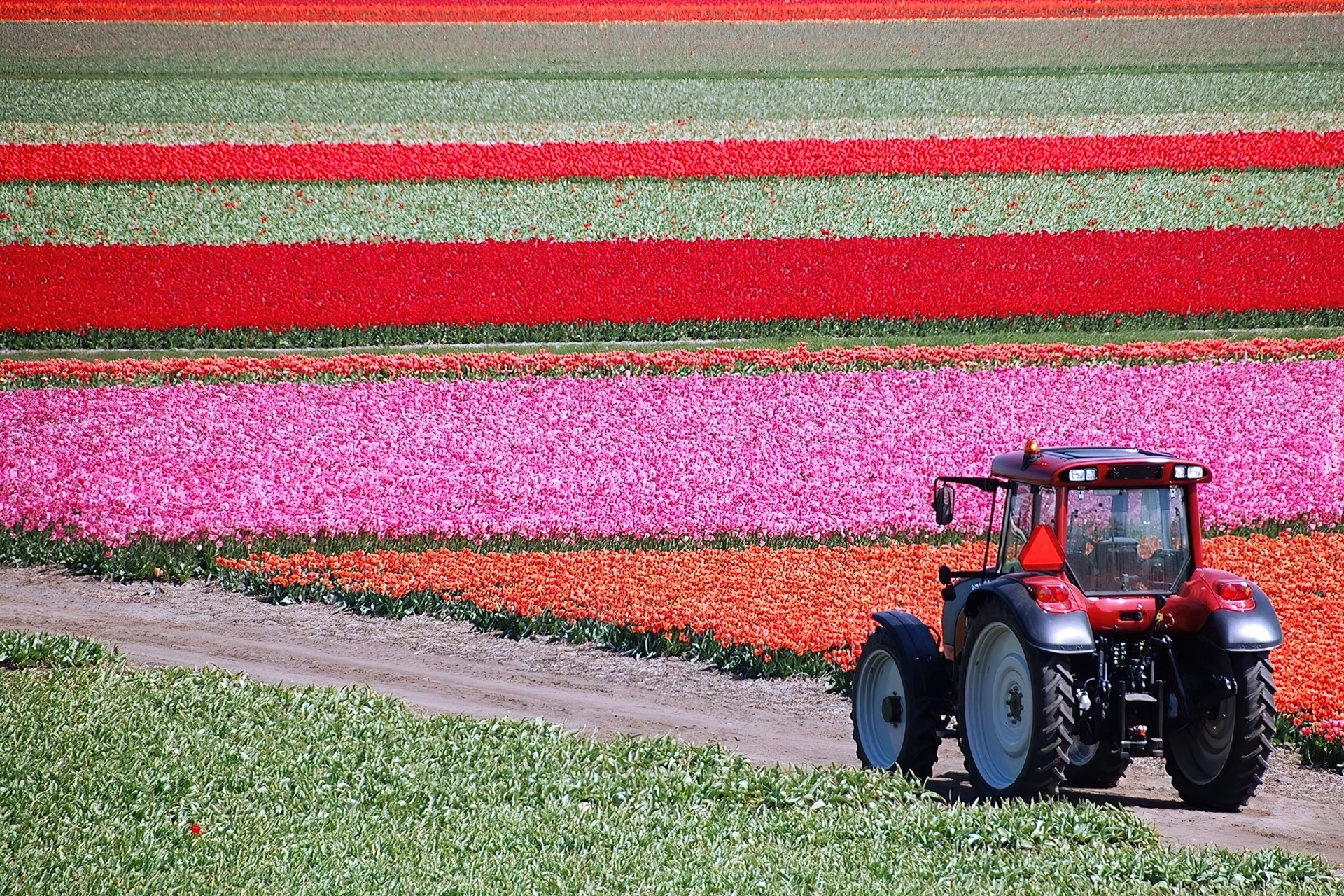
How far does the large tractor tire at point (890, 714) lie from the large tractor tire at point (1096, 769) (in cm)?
81

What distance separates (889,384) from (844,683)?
9.58 metres

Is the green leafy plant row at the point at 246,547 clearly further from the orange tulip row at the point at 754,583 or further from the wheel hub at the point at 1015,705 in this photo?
the wheel hub at the point at 1015,705

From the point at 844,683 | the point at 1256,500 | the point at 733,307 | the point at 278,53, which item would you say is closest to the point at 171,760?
the point at 844,683

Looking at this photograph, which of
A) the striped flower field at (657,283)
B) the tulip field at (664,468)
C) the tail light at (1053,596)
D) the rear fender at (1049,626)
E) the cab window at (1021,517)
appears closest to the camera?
the rear fender at (1049,626)

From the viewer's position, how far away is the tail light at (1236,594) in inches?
284

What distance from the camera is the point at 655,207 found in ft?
100

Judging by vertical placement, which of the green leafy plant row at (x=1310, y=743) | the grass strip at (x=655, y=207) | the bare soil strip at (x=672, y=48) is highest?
the bare soil strip at (x=672, y=48)

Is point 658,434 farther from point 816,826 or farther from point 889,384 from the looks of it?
point 816,826

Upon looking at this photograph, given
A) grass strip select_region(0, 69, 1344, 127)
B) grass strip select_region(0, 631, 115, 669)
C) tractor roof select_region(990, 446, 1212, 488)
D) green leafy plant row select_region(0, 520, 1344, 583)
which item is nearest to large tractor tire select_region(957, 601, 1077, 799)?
tractor roof select_region(990, 446, 1212, 488)

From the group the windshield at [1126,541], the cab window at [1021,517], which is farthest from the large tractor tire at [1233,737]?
the cab window at [1021,517]

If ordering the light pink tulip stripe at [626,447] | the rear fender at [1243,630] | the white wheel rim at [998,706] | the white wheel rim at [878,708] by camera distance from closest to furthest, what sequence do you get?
the rear fender at [1243,630]
the white wheel rim at [998,706]
the white wheel rim at [878,708]
the light pink tulip stripe at [626,447]

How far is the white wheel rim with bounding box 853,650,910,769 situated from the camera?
27.7 feet

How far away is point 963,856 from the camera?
6.45m

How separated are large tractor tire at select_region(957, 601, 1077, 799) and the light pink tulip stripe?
6709 millimetres
